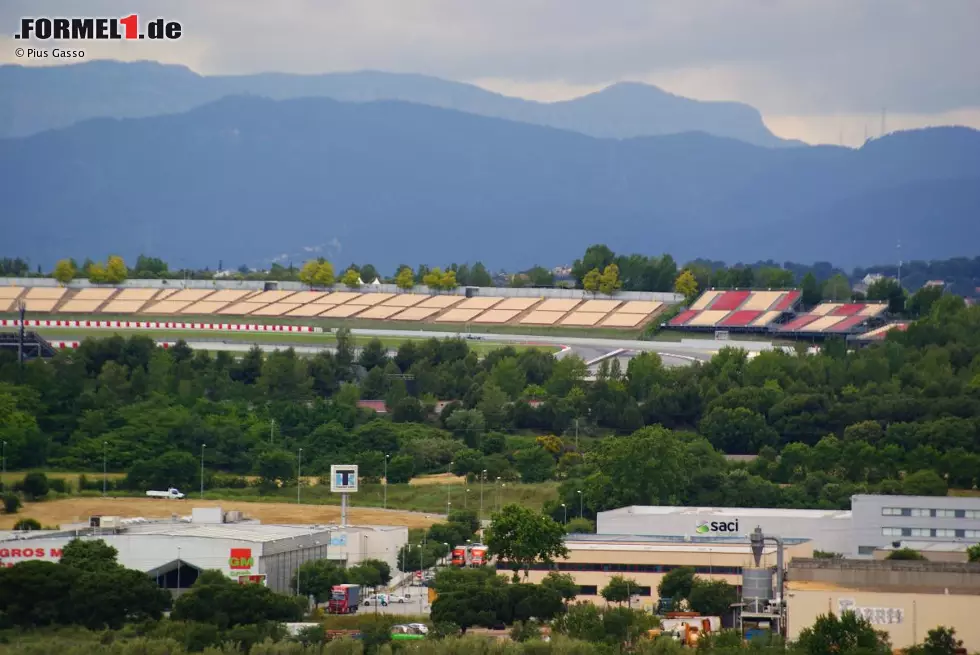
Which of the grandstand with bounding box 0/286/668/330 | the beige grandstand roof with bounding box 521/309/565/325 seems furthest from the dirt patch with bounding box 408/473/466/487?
the beige grandstand roof with bounding box 521/309/565/325

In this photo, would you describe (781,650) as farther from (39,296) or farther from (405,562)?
(39,296)

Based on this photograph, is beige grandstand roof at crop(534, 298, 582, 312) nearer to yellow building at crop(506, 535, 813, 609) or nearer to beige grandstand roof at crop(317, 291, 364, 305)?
beige grandstand roof at crop(317, 291, 364, 305)

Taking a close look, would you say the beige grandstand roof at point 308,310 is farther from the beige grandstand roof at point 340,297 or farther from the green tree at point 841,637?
the green tree at point 841,637

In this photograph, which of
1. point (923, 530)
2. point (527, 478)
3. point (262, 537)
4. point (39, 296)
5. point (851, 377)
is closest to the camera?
point (262, 537)

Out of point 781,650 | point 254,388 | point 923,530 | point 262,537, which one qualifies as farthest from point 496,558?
point 254,388

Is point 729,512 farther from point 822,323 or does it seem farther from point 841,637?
point 822,323

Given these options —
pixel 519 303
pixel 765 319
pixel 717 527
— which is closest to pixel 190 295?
pixel 519 303

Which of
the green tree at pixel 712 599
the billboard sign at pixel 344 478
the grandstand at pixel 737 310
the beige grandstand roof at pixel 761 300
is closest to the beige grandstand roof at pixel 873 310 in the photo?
the grandstand at pixel 737 310

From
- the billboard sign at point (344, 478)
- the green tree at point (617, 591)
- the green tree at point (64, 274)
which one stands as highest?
the green tree at point (64, 274)
